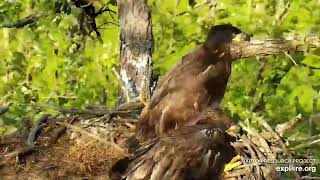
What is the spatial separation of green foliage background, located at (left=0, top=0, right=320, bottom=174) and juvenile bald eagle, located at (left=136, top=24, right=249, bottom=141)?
1.66m

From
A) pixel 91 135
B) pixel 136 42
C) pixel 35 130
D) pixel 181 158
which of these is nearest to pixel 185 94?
pixel 181 158

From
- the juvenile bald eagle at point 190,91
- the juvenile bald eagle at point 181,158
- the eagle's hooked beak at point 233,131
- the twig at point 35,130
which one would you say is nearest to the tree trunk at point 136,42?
the twig at point 35,130

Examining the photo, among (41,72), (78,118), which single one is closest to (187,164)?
(78,118)

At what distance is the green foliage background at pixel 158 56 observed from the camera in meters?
7.31

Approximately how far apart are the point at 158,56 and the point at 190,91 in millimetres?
3201

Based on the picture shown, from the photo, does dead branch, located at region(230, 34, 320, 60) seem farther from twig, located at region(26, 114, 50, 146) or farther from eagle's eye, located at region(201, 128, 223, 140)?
twig, located at region(26, 114, 50, 146)

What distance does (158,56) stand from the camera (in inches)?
323

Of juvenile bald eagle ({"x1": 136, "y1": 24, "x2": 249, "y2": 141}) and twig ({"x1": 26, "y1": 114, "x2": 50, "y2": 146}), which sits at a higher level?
juvenile bald eagle ({"x1": 136, "y1": 24, "x2": 249, "y2": 141})

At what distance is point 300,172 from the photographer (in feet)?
15.9

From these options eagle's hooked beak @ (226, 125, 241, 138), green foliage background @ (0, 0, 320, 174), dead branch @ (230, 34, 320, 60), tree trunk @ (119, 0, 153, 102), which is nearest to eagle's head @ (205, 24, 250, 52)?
dead branch @ (230, 34, 320, 60)

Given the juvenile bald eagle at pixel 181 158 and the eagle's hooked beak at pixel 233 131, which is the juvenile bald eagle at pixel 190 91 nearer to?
the eagle's hooked beak at pixel 233 131

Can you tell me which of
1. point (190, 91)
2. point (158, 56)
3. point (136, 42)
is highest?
point (136, 42)

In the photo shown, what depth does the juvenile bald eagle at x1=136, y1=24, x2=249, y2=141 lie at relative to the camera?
499cm

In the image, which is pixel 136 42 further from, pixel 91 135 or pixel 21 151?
pixel 21 151
